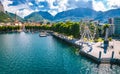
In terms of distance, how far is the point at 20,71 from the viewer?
70.1m

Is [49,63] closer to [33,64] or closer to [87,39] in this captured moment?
[33,64]

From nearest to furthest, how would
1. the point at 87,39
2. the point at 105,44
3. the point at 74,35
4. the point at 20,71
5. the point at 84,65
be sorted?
the point at 20,71 → the point at 84,65 → the point at 105,44 → the point at 87,39 → the point at 74,35

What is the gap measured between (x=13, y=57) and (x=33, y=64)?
575 inches

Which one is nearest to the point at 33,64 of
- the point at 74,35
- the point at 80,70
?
the point at 80,70

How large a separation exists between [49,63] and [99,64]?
14297mm

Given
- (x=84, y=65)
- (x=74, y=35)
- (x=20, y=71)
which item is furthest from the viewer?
(x=74, y=35)

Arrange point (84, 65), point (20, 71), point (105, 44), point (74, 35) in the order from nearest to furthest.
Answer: point (20, 71) < point (84, 65) < point (105, 44) < point (74, 35)

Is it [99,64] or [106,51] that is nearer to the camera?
[99,64]

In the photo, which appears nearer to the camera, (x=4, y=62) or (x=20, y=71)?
(x=20, y=71)

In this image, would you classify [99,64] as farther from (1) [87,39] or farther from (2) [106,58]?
(1) [87,39]

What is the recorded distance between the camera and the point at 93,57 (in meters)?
84.6

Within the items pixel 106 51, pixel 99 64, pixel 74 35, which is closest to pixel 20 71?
pixel 99 64

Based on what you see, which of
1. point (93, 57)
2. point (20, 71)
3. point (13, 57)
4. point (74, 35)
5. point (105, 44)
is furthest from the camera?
point (74, 35)

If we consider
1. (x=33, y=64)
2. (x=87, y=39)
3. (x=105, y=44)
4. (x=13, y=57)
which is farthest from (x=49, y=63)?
(x=87, y=39)
